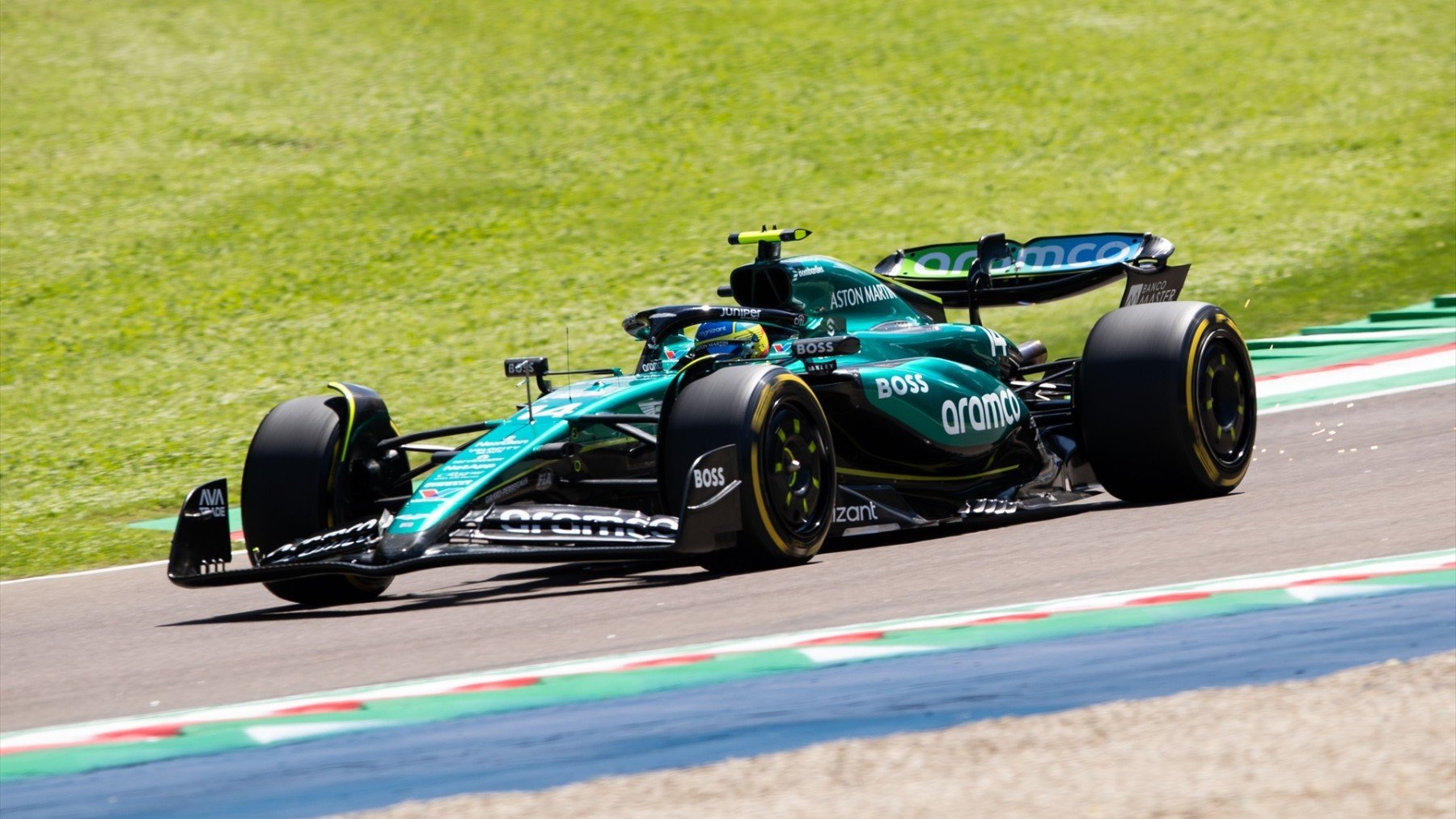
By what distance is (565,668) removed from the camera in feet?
19.2

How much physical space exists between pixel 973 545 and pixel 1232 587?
1.87 m

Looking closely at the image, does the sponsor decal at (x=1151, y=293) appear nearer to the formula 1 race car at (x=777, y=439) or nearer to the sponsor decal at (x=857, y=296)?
the formula 1 race car at (x=777, y=439)

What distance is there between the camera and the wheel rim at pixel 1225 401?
336 inches

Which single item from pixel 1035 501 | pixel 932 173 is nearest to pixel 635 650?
pixel 1035 501

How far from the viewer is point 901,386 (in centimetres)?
827

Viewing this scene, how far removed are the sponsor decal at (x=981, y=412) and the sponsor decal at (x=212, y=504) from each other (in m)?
3.10

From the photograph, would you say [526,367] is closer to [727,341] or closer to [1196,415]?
[727,341]

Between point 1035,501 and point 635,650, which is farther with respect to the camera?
point 1035,501

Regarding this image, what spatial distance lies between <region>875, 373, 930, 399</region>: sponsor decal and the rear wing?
1310 mm

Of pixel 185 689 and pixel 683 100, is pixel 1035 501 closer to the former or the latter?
pixel 185 689

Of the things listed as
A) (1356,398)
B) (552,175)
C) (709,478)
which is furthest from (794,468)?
(552,175)

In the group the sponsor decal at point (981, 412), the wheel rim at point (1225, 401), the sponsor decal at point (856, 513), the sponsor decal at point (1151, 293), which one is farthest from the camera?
the sponsor decal at point (1151, 293)

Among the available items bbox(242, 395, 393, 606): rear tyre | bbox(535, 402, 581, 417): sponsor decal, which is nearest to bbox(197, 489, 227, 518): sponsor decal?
bbox(242, 395, 393, 606): rear tyre

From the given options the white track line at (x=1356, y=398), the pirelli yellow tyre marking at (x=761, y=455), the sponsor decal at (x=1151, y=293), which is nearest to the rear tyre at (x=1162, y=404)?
the sponsor decal at (x=1151, y=293)
